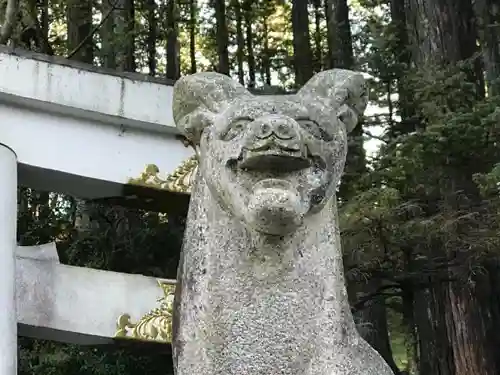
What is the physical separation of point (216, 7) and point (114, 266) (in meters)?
5.58

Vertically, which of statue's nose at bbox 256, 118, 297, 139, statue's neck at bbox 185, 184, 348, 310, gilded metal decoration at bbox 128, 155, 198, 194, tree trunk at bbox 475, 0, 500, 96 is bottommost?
statue's neck at bbox 185, 184, 348, 310

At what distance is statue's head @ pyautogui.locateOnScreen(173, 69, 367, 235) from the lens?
2.01m

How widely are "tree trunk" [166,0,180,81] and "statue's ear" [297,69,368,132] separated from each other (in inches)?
294

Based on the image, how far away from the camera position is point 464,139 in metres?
4.96

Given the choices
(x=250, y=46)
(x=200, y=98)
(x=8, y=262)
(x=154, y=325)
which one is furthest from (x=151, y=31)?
(x=200, y=98)

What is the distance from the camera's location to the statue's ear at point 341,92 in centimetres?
228

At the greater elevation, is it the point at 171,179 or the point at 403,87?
the point at 403,87

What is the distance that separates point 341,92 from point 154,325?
239cm

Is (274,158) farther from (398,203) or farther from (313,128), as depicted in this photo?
(398,203)

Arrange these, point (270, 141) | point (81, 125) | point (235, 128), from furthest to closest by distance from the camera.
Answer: point (81, 125)
point (235, 128)
point (270, 141)

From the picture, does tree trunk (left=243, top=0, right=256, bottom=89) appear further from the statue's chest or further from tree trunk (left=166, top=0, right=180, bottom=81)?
the statue's chest

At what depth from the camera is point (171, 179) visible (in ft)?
14.5

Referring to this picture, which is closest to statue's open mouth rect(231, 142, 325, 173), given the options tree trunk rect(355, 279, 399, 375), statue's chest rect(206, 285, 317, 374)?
statue's chest rect(206, 285, 317, 374)

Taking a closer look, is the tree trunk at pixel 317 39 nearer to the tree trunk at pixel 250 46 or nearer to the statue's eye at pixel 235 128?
the tree trunk at pixel 250 46
